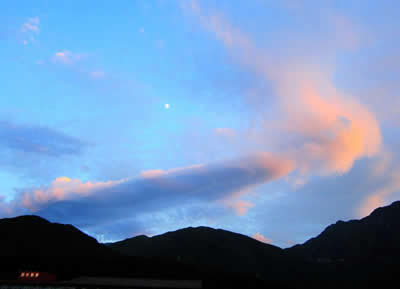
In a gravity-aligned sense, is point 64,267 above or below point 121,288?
above

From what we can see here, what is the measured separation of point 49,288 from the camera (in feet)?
250

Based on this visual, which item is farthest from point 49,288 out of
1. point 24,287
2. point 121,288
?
point 121,288

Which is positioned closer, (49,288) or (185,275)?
(49,288)

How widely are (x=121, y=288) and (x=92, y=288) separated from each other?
6.62 metres

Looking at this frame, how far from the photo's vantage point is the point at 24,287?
76.6 meters

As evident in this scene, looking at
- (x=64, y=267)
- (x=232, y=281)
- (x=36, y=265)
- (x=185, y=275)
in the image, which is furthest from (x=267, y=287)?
(x=36, y=265)

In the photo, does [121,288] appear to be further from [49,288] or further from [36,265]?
[36,265]

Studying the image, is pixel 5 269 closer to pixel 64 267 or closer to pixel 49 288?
pixel 64 267

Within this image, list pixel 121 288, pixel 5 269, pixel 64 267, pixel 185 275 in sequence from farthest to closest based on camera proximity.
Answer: pixel 185 275, pixel 64 267, pixel 5 269, pixel 121 288

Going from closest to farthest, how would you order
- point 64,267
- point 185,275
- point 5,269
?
point 5,269, point 64,267, point 185,275

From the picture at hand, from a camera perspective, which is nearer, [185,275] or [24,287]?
[24,287]

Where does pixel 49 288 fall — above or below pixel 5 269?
below

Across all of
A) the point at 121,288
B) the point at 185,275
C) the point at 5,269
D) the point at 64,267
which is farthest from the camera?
the point at 185,275

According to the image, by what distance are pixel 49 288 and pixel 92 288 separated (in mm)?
9369
